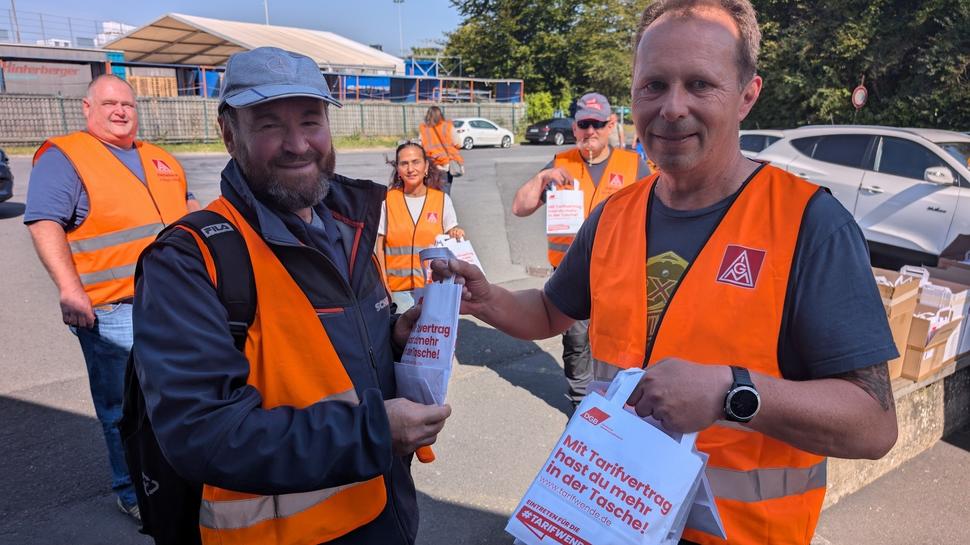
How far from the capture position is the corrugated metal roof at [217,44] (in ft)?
116

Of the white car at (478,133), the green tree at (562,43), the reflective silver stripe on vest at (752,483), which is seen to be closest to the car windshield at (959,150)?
the reflective silver stripe on vest at (752,483)

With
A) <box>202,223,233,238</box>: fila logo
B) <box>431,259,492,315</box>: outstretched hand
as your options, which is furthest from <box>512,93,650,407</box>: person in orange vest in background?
<box>202,223,233,238</box>: fila logo

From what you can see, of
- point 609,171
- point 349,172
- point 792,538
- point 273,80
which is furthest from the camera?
point 349,172

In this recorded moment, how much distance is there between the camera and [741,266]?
163 cm

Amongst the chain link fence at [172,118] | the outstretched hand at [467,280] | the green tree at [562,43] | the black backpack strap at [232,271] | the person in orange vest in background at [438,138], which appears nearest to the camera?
the black backpack strap at [232,271]

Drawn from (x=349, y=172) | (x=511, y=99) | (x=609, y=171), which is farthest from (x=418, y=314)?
(x=511, y=99)

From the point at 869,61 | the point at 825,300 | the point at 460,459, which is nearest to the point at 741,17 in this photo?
the point at 825,300

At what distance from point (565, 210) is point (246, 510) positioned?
3.45 meters

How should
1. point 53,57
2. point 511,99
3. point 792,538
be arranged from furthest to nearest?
point 511,99 < point 53,57 < point 792,538

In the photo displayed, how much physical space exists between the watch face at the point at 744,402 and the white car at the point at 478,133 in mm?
28455

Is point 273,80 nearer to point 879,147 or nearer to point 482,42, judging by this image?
point 879,147

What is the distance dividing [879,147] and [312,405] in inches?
364

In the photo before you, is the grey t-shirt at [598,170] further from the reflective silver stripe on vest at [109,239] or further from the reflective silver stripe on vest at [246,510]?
the reflective silver stripe on vest at [246,510]

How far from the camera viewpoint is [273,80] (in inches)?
68.7
